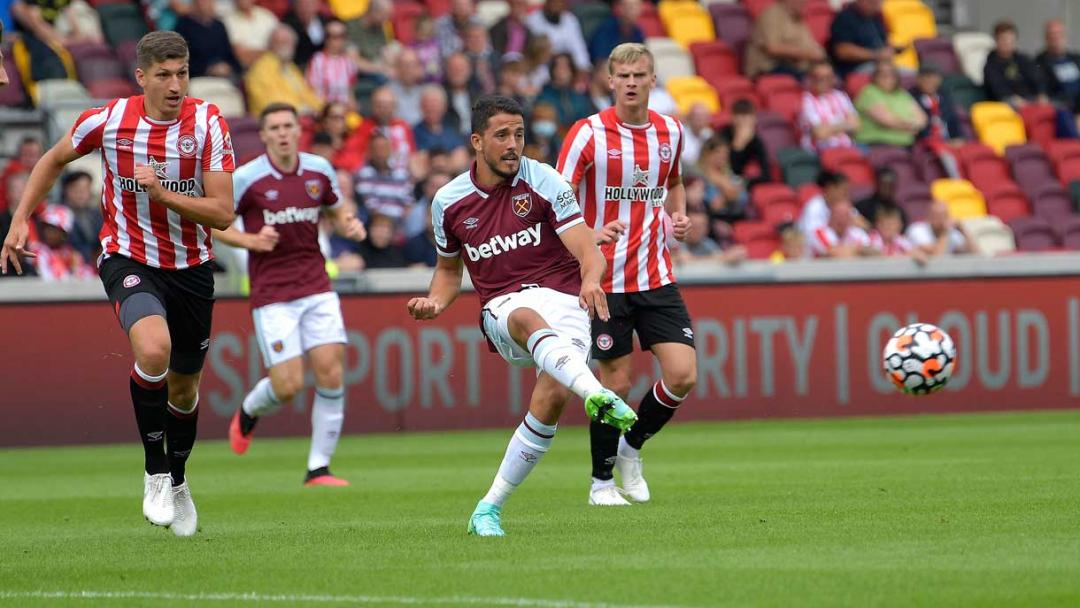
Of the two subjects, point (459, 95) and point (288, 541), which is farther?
point (459, 95)

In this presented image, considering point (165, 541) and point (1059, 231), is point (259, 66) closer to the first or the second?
point (1059, 231)

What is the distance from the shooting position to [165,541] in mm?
8625

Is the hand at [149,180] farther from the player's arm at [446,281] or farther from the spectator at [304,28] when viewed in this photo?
the spectator at [304,28]

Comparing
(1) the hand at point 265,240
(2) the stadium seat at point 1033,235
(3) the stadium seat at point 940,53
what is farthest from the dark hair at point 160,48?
(3) the stadium seat at point 940,53

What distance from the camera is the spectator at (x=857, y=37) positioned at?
23438 mm

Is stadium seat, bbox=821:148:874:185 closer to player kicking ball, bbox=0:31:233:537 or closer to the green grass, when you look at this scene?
the green grass

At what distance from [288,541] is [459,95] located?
12.7 metres

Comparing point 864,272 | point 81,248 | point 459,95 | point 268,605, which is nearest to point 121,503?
point 268,605

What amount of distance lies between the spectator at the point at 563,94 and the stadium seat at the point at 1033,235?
5269 millimetres

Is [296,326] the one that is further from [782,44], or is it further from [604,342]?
[782,44]

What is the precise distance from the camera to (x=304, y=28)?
20594 mm

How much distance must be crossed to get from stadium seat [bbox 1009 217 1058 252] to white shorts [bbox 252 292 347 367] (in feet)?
36.0

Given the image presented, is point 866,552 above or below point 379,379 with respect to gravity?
above

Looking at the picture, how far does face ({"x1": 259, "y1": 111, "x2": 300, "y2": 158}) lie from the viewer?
41.0ft
